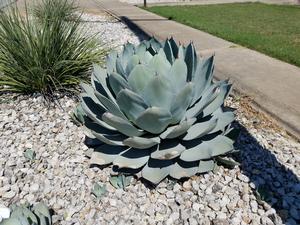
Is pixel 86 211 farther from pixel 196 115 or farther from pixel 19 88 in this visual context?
pixel 19 88

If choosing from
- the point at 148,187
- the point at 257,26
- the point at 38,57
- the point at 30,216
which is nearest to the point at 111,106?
the point at 148,187

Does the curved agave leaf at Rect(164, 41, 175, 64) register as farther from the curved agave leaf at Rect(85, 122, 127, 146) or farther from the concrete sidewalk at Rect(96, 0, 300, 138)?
the concrete sidewalk at Rect(96, 0, 300, 138)

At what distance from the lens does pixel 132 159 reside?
2.67m

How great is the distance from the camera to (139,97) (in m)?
2.48

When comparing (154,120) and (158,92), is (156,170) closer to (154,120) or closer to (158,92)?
(154,120)

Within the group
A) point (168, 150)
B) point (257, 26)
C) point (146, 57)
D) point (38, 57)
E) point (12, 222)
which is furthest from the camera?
point (257, 26)

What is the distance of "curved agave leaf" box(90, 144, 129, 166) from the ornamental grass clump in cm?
129

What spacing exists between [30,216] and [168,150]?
0.95 metres

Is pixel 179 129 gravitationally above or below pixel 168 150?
above

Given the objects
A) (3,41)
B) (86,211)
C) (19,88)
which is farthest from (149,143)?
(3,41)

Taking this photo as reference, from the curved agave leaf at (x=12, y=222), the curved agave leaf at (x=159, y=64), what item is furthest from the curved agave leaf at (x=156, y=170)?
the curved agave leaf at (x=12, y=222)

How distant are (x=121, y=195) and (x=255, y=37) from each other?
6181mm

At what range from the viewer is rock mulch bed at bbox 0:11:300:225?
247 cm

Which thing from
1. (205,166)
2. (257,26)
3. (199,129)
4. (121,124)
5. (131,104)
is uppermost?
(131,104)
